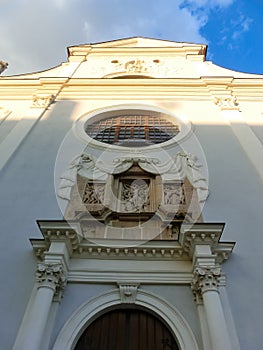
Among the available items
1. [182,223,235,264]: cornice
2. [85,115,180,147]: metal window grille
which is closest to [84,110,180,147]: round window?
[85,115,180,147]: metal window grille

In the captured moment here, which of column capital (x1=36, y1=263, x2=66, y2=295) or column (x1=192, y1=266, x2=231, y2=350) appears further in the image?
column capital (x1=36, y1=263, x2=66, y2=295)

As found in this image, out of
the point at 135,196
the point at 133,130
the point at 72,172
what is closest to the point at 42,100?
the point at 133,130

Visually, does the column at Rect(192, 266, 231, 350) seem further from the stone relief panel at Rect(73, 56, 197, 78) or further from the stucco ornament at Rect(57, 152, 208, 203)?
the stone relief panel at Rect(73, 56, 197, 78)

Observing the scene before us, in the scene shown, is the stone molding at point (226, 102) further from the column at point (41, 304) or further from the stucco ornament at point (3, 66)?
the stucco ornament at point (3, 66)

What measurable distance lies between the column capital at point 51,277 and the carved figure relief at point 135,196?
2505mm

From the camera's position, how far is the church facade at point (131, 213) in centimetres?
531

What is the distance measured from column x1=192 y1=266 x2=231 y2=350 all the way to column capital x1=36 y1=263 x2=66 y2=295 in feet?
7.62

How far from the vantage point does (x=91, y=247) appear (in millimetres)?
6172

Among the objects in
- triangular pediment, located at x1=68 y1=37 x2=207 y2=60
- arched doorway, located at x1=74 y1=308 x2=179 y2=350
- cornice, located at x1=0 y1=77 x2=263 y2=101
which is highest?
triangular pediment, located at x1=68 y1=37 x2=207 y2=60

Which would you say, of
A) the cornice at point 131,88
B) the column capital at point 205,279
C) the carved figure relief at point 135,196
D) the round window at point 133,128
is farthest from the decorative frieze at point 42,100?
the column capital at point 205,279

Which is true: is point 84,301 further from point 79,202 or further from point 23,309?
point 79,202

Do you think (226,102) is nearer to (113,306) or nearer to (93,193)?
(93,193)

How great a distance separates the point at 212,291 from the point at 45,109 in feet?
28.1

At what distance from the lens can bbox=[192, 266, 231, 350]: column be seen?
182 inches
